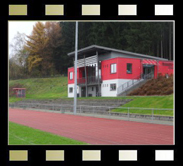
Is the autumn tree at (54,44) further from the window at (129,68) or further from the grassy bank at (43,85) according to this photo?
the window at (129,68)

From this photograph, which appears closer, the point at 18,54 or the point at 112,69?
the point at 112,69

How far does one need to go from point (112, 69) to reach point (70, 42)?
28346mm

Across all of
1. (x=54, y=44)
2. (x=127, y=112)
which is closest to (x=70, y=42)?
(x=54, y=44)

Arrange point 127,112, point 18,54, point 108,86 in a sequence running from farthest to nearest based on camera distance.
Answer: point 18,54
point 108,86
point 127,112

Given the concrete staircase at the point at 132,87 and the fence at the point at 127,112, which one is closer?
the fence at the point at 127,112

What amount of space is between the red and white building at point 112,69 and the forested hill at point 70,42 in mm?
10418

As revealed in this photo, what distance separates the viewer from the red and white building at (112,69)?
33.2 meters

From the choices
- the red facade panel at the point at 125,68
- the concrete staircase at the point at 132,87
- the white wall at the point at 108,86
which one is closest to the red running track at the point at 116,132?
the concrete staircase at the point at 132,87

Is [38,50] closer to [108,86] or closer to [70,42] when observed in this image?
[70,42]

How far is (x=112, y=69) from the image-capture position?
34.3m
